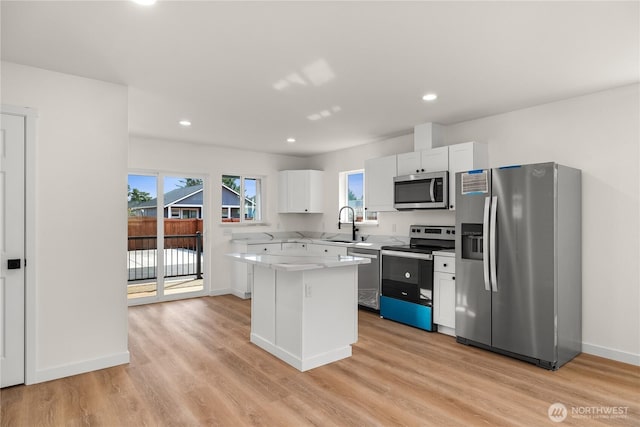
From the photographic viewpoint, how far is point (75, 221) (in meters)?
3.09

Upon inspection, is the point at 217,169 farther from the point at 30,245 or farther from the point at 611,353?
the point at 611,353

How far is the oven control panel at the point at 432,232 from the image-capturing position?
4.63 metres

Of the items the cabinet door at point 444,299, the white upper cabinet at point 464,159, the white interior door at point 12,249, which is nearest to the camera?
the white interior door at point 12,249

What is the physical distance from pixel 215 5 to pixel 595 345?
430cm

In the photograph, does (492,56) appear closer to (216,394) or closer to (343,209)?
(216,394)

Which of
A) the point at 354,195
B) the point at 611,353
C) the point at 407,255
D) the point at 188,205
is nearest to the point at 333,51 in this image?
the point at 407,255

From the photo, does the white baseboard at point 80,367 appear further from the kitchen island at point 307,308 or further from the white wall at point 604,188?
the white wall at point 604,188

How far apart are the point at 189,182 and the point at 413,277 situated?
3956 millimetres

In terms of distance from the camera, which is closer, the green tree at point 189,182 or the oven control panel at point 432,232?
the oven control panel at point 432,232

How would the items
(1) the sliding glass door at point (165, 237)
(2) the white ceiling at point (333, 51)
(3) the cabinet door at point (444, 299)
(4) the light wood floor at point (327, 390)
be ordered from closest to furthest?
1. (2) the white ceiling at point (333, 51)
2. (4) the light wood floor at point (327, 390)
3. (3) the cabinet door at point (444, 299)
4. (1) the sliding glass door at point (165, 237)

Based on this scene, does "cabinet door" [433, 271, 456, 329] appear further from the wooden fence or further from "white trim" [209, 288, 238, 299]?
the wooden fence

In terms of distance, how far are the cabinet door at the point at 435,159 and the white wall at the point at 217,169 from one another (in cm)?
317

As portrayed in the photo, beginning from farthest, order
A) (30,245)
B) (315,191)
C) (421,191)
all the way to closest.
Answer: (315,191) < (421,191) < (30,245)

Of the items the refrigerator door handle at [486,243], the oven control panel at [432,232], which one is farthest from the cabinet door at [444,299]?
the oven control panel at [432,232]
